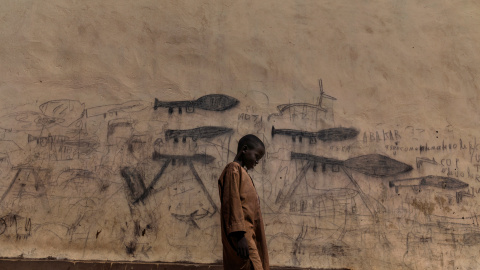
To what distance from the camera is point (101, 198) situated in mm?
4676

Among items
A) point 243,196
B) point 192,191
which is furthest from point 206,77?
point 243,196

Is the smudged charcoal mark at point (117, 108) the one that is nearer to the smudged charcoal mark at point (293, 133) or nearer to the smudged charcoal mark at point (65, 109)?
the smudged charcoal mark at point (65, 109)

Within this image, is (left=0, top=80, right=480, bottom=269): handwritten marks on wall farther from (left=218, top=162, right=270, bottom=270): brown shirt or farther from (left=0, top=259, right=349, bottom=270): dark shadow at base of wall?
(left=218, top=162, right=270, bottom=270): brown shirt

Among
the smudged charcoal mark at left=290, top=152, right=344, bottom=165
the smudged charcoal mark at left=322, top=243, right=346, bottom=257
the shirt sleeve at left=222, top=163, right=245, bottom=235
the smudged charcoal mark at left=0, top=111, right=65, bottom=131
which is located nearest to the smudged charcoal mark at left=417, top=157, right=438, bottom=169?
the smudged charcoal mark at left=290, top=152, right=344, bottom=165

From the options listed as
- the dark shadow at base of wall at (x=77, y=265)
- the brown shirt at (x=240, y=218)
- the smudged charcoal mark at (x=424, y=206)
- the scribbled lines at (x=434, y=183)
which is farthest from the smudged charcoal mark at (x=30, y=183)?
the smudged charcoal mark at (x=424, y=206)

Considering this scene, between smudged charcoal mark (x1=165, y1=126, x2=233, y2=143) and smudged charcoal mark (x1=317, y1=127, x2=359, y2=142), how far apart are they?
1022 millimetres

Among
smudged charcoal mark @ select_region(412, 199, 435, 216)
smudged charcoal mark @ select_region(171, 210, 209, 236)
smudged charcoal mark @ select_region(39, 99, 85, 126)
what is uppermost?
smudged charcoal mark @ select_region(39, 99, 85, 126)

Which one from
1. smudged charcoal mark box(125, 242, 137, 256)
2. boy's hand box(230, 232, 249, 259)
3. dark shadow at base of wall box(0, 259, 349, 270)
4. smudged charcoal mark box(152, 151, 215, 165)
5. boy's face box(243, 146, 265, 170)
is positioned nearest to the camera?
boy's hand box(230, 232, 249, 259)

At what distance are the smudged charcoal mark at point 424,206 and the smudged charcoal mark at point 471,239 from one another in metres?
0.45

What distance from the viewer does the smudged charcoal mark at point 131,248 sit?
4.56 m

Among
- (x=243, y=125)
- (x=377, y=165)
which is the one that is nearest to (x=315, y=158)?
(x=377, y=165)

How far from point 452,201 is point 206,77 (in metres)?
3.05

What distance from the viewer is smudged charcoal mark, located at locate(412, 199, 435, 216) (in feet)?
15.9

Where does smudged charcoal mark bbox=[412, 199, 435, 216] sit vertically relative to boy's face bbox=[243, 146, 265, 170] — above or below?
below
